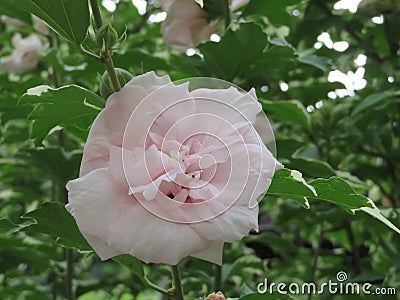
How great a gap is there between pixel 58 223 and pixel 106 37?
220 mm

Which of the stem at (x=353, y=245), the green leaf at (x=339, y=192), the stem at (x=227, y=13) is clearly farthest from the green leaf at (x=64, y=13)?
the stem at (x=353, y=245)

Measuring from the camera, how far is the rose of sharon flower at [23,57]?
48.1 inches

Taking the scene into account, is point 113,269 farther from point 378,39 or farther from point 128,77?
point 128,77

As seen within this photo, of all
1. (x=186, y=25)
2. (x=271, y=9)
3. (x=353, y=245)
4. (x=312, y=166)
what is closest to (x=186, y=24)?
(x=186, y=25)

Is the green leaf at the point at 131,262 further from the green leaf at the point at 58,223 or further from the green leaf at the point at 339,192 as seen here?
the green leaf at the point at 339,192

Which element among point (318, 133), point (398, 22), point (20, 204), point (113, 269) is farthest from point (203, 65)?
point (113, 269)

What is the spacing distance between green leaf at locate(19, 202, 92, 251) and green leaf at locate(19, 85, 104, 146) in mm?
89

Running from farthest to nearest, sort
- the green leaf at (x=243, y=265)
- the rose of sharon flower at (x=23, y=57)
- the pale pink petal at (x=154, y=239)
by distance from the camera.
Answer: the rose of sharon flower at (x=23, y=57) < the green leaf at (x=243, y=265) < the pale pink petal at (x=154, y=239)

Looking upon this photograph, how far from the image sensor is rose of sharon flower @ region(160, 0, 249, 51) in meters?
0.91

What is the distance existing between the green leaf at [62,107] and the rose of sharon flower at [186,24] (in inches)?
12.2

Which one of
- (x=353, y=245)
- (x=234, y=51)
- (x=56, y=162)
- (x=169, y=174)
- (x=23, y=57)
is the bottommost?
(x=353, y=245)

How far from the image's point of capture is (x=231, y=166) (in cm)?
51

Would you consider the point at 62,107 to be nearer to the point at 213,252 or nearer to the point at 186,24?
the point at 213,252

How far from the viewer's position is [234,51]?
37.0 inches
